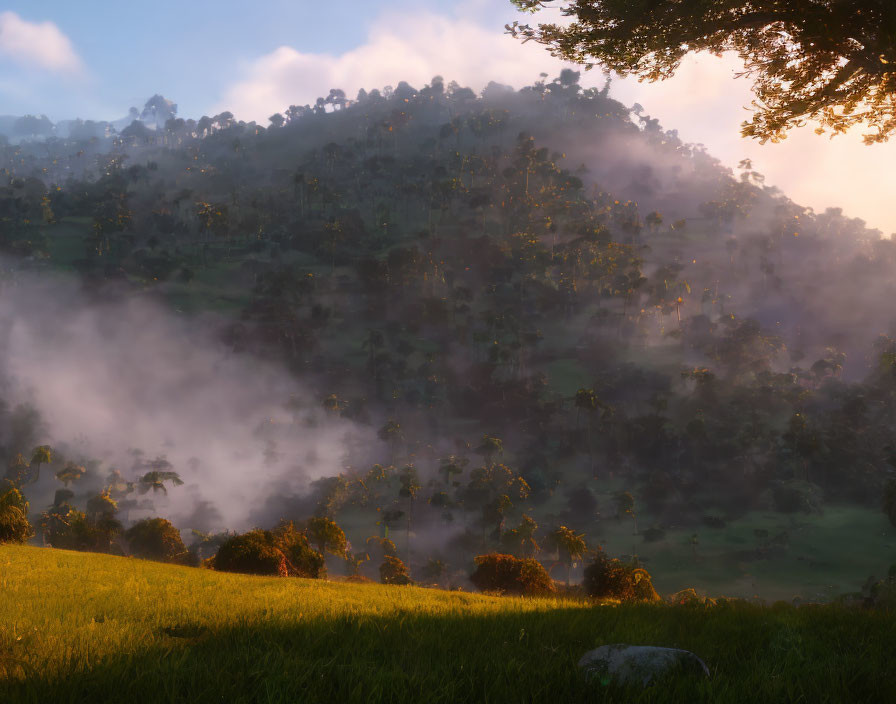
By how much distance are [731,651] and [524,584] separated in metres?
33.3

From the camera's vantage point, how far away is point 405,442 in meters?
122

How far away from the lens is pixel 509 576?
3838cm

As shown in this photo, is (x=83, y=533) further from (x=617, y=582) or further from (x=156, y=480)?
(x=617, y=582)

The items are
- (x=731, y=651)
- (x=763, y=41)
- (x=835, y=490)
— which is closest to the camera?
(x=731, y=651)

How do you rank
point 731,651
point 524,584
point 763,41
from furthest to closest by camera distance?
point 524,584 → point 763,41 → point 731,651

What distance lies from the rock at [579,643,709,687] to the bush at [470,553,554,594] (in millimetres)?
33700

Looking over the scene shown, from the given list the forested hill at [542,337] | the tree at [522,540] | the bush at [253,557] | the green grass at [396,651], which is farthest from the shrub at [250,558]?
the forested hill at [542,337]

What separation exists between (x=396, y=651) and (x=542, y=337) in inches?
5903

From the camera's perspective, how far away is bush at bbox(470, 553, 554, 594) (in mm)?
37156

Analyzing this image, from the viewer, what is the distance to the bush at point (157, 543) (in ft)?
181

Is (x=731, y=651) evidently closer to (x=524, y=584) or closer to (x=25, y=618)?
(x=25, y=618)

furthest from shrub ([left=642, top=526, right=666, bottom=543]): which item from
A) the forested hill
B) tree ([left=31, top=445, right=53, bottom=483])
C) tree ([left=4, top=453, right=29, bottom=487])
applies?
tree ([left=4, top=453, right=29, bottom=487])

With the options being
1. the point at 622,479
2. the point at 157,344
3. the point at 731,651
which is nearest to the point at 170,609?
the point at 731,651

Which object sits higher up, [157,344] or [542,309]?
[542,309]
